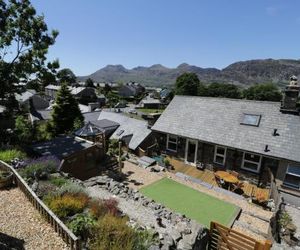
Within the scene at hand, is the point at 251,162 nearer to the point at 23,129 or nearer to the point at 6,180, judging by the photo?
the point at 6,180

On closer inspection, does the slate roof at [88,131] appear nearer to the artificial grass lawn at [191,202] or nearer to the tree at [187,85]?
the artificial grass lawn at [191,202]

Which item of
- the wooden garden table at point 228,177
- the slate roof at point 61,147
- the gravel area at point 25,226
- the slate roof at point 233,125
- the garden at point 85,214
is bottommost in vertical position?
the wooden garden table at point 228,177

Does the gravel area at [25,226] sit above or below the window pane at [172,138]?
above

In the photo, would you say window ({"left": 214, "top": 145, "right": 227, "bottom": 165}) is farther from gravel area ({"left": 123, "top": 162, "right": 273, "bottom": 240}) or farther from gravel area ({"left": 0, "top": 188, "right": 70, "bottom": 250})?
gravel area ({"left": 0, "top": 188, "right": 70, "bottom": 250})

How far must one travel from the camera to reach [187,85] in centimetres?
7175

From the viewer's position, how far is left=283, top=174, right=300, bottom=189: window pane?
1268 centimetres

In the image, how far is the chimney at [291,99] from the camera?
14.0m

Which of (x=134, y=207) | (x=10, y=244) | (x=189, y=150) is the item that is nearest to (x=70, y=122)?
(x=189, y=150)

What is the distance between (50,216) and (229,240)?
20.5 feet

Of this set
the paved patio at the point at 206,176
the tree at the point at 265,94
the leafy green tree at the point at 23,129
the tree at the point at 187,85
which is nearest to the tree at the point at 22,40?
the leafy green tree at the point at 23,129

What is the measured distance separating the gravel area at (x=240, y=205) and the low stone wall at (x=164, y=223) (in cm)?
279

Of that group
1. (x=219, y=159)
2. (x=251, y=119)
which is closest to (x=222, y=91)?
(x=251, y=119)

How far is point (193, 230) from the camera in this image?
7652 millimetres

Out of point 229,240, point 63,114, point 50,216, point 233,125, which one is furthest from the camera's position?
point 63,114
